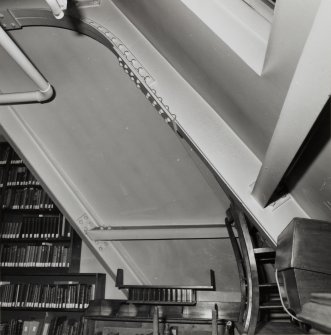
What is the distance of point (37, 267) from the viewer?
12.0ft

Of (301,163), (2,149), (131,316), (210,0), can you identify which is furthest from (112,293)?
(210,0)

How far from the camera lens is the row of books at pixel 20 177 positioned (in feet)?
13.2

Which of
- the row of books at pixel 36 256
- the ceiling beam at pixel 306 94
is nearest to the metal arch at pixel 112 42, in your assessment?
the ceiling beam at pixel 306 94

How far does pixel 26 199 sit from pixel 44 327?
1.63 metres

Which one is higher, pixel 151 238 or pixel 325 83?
pixel 151 238

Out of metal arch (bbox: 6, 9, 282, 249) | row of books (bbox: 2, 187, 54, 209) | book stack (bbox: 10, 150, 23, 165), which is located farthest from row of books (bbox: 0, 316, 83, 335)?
metal arch (bbox: 6, 9, 282, 249)

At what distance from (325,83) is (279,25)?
0.71ft

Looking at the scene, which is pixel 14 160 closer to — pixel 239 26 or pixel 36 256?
pixel 36 256

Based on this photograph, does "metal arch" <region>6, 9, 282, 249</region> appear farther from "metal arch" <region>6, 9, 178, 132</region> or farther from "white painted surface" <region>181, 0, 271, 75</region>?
"white painted surface" <region>181, 0, 271, 75</region>

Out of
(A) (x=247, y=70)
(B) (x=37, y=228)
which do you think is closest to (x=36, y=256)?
(B) (x=37, y=228)

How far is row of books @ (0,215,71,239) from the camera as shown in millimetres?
3725

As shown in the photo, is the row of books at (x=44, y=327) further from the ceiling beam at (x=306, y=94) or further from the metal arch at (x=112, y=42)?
the ceiling beam at (x=306, y=94)

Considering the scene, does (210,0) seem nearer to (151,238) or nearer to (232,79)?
(232,79)

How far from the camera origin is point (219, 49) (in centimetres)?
96
